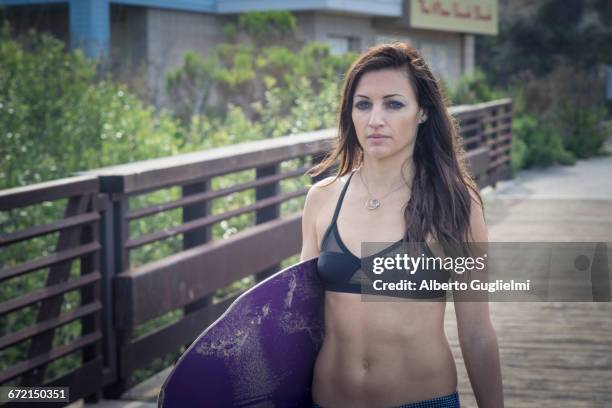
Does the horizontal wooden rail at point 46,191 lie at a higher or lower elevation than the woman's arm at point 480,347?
higher

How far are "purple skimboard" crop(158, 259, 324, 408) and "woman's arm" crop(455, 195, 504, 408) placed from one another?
42cm

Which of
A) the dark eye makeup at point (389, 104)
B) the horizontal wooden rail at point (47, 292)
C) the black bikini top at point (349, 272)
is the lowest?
the horizontal wooden rail at point (47, 292)

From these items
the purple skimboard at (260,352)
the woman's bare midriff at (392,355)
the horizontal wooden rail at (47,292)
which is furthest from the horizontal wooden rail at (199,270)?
the woman's bare midriff at (392,355)

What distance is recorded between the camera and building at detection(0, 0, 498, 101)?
22828 millimetres

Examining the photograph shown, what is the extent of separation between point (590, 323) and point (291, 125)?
6194 mm

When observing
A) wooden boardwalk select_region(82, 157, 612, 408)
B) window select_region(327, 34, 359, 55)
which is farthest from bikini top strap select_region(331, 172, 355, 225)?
window select_region(327, 34, 359, 55)

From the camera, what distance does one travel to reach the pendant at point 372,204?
3143mm

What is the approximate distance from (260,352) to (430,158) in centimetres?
79

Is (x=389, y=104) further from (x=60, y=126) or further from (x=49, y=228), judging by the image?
(x=60, y=126)

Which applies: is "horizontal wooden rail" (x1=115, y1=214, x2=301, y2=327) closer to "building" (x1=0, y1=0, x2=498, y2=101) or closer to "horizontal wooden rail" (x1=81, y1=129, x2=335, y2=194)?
"horizontal wooden rail" (x1=81, y1=129, x2=335, y2=194)

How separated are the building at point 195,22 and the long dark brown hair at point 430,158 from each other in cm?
1588

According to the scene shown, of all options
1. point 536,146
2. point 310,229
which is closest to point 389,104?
point 310,229

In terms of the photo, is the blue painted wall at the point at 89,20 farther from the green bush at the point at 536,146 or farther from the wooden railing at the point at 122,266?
the wooden railing at the point at 122,266

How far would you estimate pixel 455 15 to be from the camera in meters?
35.2
